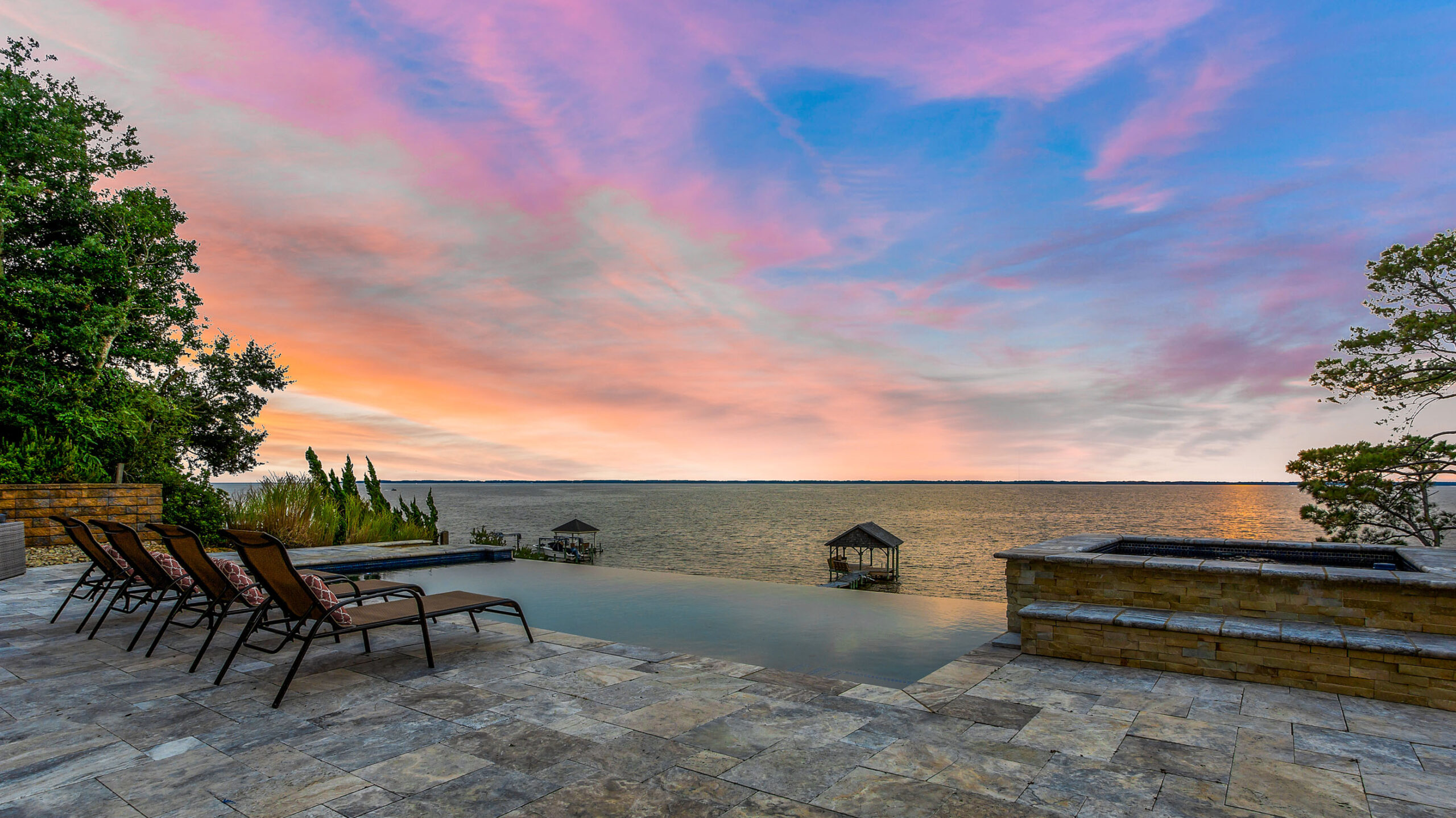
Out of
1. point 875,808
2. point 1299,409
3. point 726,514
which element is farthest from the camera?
point 726,514

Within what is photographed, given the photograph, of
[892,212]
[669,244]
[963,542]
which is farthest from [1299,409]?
[963,542]

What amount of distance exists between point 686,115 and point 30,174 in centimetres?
1446

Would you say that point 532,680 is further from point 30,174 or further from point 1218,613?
point 30,174

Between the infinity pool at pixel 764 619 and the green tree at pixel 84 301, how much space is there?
8.62 m

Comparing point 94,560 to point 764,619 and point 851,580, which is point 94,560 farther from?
point 851,580

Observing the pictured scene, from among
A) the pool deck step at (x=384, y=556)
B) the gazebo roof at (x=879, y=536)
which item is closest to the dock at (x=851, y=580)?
the gazebo roof at (x=879, y=536)

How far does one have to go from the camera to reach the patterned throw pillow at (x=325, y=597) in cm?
372

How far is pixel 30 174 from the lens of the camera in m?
13.6

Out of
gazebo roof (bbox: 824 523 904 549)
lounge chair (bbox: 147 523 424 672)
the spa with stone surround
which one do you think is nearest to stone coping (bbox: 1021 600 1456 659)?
the spa with stone surround

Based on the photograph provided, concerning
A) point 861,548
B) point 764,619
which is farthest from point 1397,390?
point 861,548

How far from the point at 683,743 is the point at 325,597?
2.39 m

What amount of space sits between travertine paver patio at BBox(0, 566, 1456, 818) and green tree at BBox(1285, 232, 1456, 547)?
14.4 meters

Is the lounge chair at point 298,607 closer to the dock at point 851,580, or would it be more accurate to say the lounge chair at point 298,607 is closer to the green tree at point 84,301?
the green tree at point 84,301

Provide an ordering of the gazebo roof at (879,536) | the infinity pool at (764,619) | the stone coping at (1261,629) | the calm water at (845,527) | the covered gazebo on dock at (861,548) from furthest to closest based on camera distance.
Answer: the calm water at (845,527), the covered gazebo on dock at (861,548), the gazebo roof at (879,536), the infinity pool at (764,619), the stone coping at (1261,629)
